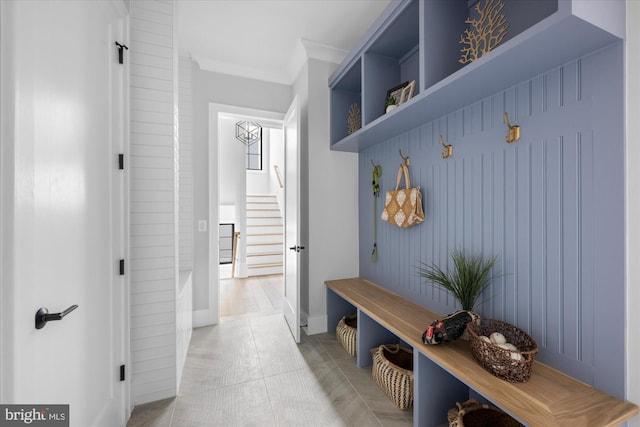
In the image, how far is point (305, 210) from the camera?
108 inches

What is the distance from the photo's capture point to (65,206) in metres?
1.00

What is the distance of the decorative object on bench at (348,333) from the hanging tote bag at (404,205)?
40.1 inches

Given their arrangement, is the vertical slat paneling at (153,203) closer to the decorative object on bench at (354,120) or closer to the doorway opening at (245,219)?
the doorway opening at (245,219)

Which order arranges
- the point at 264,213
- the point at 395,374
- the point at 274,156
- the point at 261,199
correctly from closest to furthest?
1. the point at 395,374
2. the point at 264,213
3. the point at 261,199
4. the point at 274,156

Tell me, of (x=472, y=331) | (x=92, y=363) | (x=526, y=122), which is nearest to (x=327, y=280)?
(x=472, y=331)

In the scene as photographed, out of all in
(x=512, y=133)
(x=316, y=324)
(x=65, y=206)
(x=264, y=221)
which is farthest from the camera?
(x=264, y=221)

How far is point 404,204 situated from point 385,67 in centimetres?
114

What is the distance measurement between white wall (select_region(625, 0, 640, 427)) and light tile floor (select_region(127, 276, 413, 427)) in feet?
3.47

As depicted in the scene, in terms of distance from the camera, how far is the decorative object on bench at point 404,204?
6.18ft

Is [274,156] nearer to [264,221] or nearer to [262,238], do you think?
[264,221]

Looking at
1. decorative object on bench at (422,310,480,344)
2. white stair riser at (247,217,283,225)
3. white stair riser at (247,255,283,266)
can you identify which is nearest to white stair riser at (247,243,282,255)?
white stair riser at (247,255,283,266)

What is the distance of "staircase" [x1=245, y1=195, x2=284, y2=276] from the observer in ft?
16.8

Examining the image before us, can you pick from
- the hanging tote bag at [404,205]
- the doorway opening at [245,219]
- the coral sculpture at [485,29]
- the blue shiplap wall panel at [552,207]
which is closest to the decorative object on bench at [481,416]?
the blue shiplap wall panel at [552,207]

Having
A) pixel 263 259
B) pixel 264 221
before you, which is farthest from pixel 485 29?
pixel 264 221
